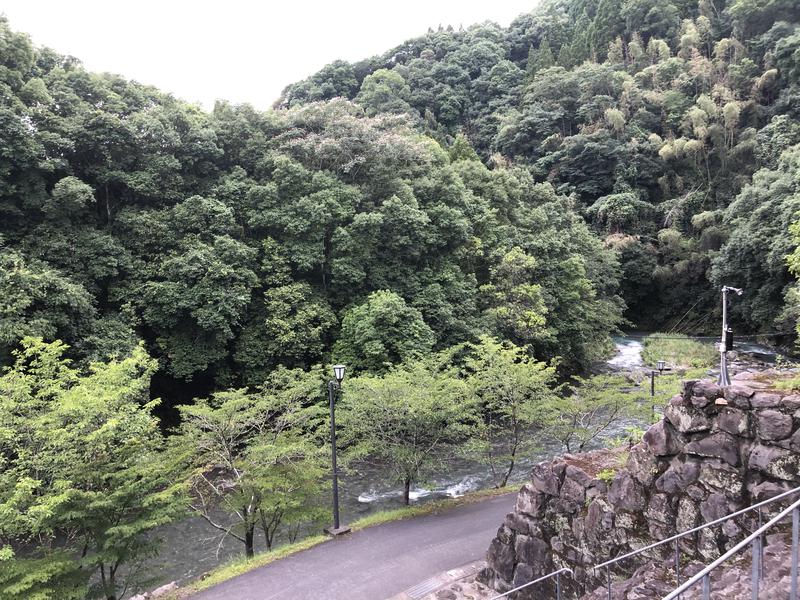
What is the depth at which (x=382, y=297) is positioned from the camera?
70.3ft

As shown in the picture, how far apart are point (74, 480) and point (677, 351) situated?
119 ft

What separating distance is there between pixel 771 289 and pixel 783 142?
1409 centimetres

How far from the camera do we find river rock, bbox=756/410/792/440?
6871mm

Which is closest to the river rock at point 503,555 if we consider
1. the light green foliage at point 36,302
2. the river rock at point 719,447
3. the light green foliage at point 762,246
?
the river rock at point 719,447

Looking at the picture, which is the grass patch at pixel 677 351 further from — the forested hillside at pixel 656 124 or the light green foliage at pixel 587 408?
the light green foliage at pixel 587 408

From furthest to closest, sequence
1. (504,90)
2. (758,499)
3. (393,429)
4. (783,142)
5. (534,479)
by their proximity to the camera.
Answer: (504,90)
(783,142)
(393,429)
(534,479)
(758,499)

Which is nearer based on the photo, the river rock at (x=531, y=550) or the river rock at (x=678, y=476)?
the river rock at (x=678, y=476)

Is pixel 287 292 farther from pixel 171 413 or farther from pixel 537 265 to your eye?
pixel 537 265

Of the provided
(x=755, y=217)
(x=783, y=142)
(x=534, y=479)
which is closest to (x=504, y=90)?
(x=783, y=142)

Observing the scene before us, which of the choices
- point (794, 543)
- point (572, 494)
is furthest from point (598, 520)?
point (794, 543)

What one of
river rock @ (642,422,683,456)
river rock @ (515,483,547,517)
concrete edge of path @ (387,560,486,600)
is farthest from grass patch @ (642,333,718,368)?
river rock @ (642,422,683,456)

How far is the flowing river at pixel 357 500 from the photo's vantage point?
14.6 meters

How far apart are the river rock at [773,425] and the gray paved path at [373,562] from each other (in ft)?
24.4

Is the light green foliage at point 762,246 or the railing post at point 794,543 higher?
the light green foliage at point 762,246
